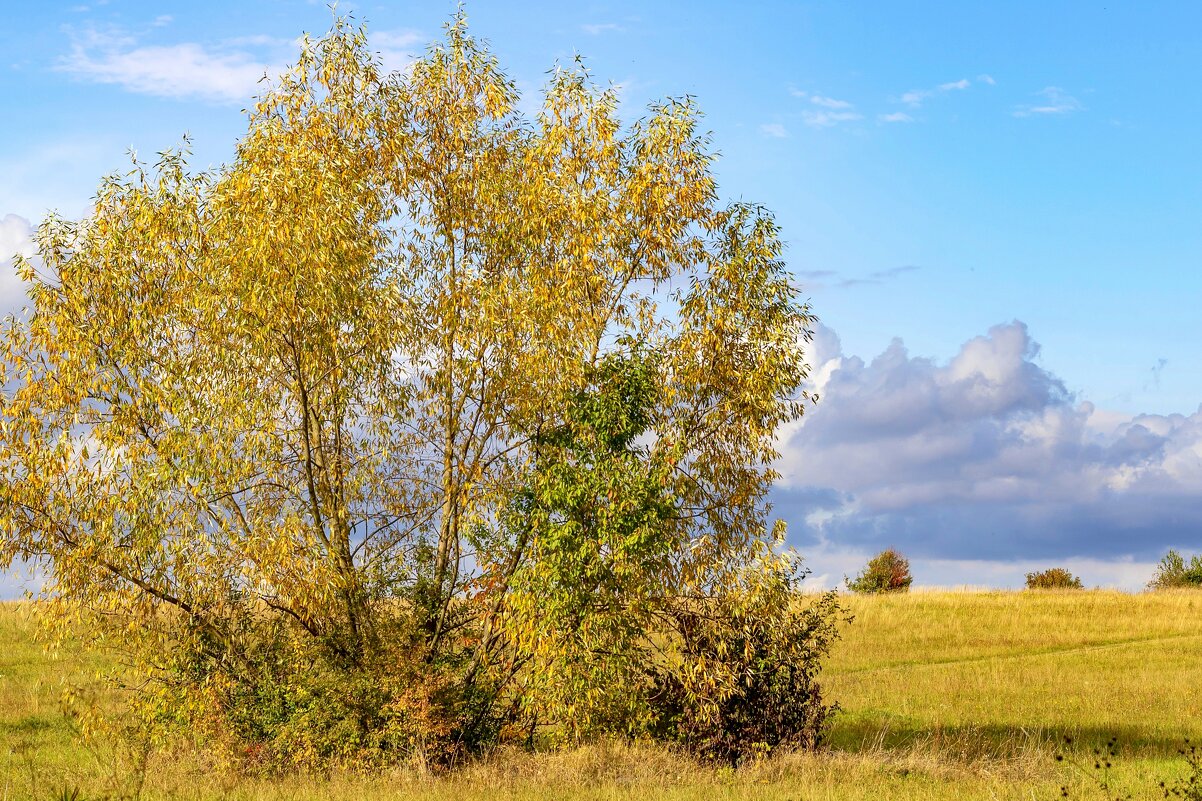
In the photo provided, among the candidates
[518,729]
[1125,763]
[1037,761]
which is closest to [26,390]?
[518,729]

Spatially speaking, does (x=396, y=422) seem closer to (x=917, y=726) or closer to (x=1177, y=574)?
(x=917, y=726)

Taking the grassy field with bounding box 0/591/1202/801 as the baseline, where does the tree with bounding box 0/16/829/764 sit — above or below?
above

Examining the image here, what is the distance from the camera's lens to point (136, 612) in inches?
729

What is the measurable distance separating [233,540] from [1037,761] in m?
14.3

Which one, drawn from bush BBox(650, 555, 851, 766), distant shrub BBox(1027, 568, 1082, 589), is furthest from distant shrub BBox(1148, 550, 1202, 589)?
bush BBox(650, 555, 851, 766)

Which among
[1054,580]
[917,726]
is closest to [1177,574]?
[1054,580]

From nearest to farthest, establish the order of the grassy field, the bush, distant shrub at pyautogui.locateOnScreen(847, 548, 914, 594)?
the grassy field → the bush → distant shrub at pyautogui.locateOnScreen(847, 548, 914, 594)

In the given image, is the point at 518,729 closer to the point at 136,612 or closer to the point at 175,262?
A: the point at 136,612

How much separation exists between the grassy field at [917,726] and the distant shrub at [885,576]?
13385 millimetres

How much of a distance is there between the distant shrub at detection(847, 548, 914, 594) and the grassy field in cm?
1338

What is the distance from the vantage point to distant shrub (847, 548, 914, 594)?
6762cm

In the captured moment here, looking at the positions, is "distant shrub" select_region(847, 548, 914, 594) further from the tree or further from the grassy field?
the tree

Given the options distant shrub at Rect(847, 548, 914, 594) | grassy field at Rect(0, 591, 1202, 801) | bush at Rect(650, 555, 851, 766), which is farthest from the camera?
A: distant shrub at Rect(847, 548, 914, 594)

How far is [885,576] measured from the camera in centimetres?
6769
